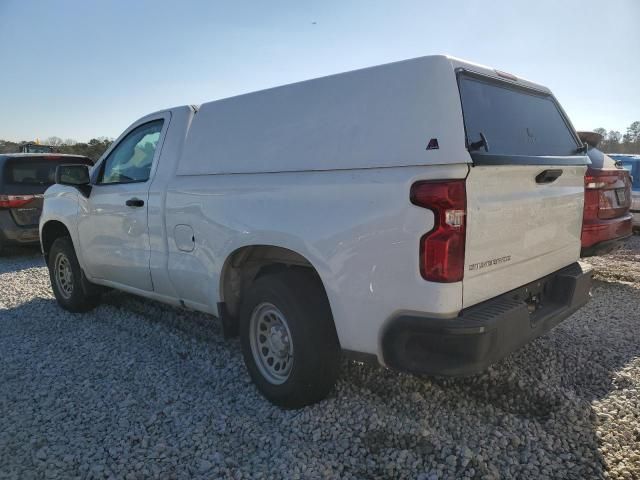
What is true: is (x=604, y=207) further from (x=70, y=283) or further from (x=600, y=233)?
(x=70, y=283)

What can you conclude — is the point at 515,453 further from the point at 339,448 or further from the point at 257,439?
the point at 257,439

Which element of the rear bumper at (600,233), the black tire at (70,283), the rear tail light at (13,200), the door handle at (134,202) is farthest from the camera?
the rear tail light at (13,200)

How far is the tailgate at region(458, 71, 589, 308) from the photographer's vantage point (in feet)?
7.86

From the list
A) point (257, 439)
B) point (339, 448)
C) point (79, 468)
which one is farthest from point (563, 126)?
point (79, 468)

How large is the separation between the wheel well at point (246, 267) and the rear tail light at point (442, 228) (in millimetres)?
938

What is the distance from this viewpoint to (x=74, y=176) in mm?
4637

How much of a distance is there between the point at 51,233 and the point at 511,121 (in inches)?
203

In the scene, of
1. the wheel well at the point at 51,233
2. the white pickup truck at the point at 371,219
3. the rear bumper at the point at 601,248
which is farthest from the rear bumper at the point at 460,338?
the wheel well at the point at 51,233

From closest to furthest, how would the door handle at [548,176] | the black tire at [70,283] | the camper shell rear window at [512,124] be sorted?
1. the camper shell rear window at [512,124]
2. the door handle at [548,176]
3. the black tire at [70,283]

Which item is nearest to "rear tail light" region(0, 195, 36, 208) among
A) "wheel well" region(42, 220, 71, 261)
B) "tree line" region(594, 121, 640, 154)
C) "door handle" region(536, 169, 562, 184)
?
"wheel well" region(42, 220, 71, 261)

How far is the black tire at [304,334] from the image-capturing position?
2.84 m

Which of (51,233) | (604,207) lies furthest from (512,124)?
(51,233)

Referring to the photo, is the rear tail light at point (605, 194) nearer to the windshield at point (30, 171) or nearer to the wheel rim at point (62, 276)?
the wheel rim at point (62, 276)

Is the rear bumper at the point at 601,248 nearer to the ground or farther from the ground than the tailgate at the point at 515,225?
nearer to the ground
